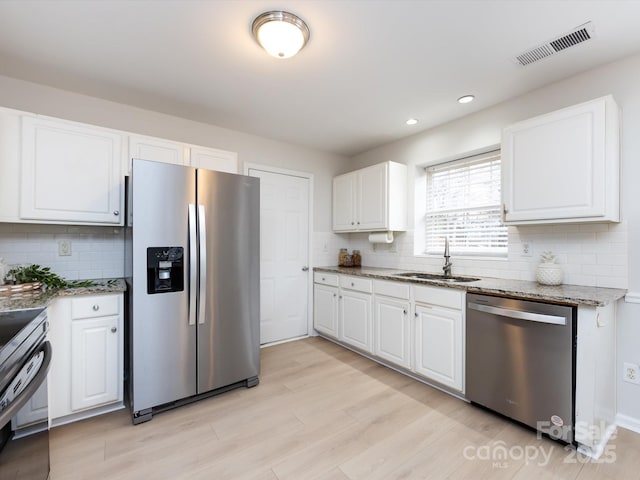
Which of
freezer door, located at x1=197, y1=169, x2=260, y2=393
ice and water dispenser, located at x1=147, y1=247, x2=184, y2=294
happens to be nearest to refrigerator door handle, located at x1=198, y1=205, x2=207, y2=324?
freezer door, located at x1=197, y1=169, x2=260, y2=393

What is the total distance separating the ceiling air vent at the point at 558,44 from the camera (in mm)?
1748

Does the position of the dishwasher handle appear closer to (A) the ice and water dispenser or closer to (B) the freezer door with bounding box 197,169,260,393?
(B) the freezer door with bounding box 197,169,260,393

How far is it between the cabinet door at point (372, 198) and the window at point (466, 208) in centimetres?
53

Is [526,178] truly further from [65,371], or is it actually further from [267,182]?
[65,371]

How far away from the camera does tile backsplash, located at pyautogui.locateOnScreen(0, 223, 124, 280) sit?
2.26 metres

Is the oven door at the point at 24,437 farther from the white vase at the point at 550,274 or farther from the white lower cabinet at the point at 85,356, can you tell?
the white vase at the point at 550,274

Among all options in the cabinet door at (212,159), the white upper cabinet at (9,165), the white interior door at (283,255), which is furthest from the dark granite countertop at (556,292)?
the white upper cabinet at (9,165)

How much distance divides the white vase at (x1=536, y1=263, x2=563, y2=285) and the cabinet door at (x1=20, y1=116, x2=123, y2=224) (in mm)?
3220

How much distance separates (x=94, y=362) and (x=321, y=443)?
159cm

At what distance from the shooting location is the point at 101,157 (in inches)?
89.4

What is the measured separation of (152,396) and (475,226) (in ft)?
10.1

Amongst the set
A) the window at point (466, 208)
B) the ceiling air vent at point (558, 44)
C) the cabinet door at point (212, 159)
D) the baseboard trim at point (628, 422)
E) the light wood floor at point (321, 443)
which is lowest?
the light wood floor at point (321, 443)

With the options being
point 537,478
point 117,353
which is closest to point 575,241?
point 537,478

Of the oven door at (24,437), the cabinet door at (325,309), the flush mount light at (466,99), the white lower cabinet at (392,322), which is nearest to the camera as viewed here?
the oven door at (24,437)
